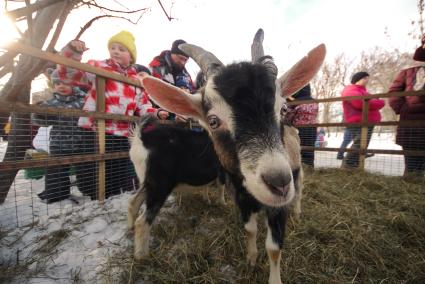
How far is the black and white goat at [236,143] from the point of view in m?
Result: 1.44

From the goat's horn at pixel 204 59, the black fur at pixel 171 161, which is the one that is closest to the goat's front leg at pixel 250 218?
the black fur at pixel 171 161

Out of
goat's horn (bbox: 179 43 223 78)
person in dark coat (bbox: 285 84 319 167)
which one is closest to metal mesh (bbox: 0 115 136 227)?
goat's horn (bbox: 179 43 223 78)

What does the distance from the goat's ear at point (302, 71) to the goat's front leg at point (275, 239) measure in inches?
42.0

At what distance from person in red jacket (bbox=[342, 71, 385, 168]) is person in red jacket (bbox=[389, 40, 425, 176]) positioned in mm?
521

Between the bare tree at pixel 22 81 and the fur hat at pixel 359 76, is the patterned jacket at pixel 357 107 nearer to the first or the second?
the fur hat at pixel 359 76

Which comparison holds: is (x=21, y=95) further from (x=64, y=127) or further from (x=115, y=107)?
(x=115, y=107)

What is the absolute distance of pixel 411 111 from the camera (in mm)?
5250

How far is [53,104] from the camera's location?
3771mm

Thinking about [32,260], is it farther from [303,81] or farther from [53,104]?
[303,81]

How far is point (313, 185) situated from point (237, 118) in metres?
3.61

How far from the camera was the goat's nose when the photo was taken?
4.30 feet

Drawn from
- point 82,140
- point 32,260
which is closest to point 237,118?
point 32,260

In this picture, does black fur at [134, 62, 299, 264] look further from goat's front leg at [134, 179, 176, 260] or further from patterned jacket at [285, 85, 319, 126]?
patterned jacket at [285, 85, 319, 126]

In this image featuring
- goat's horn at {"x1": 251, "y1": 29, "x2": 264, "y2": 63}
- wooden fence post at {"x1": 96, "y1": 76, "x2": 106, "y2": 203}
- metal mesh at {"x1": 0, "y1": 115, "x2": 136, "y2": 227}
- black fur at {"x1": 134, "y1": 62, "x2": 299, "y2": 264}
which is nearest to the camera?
black fur at {"x1": 134, "y1": 62, "x2": 299, "y2": 264}
